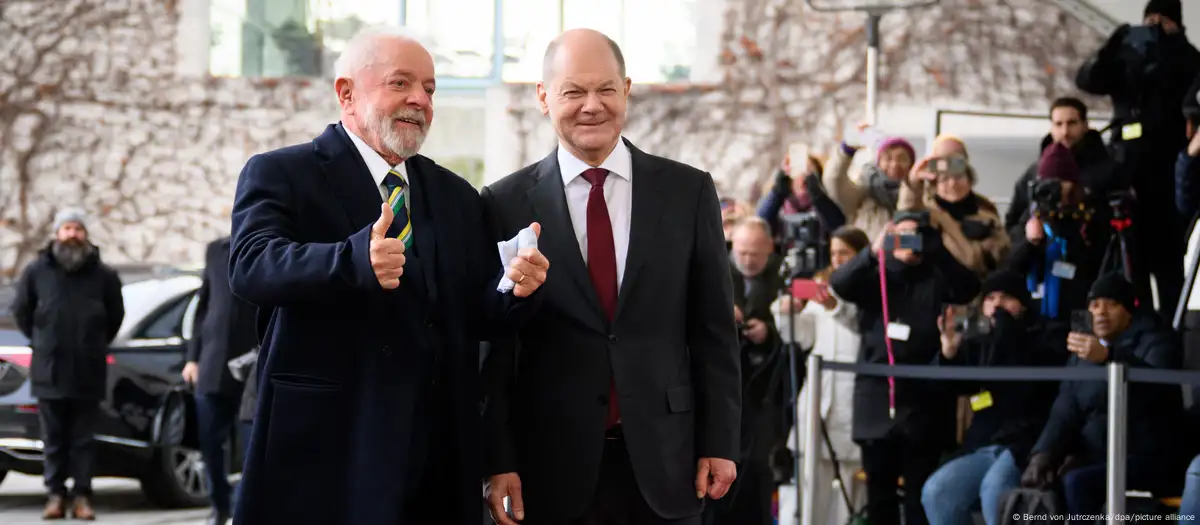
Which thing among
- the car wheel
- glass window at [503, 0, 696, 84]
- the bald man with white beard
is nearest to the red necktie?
the bald man with white beard

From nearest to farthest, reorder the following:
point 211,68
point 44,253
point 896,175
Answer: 1. point 896,175
2. point 44,253
3. point 211,68

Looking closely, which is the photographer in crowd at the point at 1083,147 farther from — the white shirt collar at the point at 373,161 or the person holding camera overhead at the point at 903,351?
the white shirt collar at the point at 373,161

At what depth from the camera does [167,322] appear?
9141 millimetres

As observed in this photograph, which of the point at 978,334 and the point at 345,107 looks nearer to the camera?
the point at 345,107

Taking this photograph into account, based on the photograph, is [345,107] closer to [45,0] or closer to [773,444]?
[773,444]

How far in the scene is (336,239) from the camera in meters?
2.94

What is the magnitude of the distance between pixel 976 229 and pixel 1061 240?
1.50ft

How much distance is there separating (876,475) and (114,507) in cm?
486

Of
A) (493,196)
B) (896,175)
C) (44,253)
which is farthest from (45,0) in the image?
(493,196)

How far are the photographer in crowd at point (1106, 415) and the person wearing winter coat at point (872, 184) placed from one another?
1.79 m

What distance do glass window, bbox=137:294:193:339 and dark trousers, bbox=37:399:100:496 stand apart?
0.64 m

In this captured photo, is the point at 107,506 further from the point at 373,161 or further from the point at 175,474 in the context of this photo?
the point at 373,161

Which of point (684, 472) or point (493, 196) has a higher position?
point (493, 196)

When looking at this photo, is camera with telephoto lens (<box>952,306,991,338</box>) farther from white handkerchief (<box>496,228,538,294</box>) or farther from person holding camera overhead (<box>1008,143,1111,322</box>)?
white handkerchief (<box>496,228,538,294</box>)
